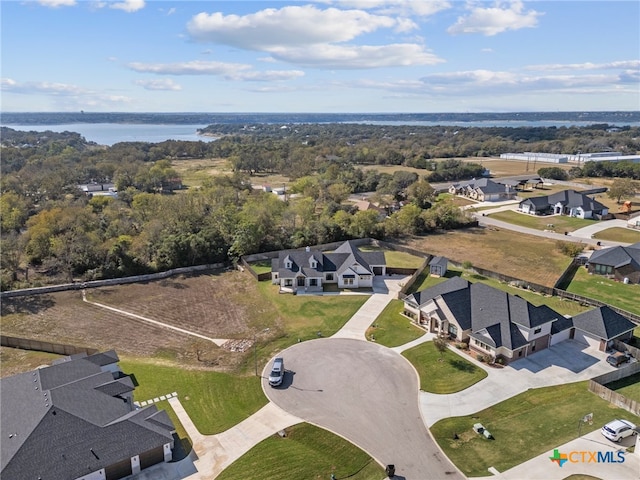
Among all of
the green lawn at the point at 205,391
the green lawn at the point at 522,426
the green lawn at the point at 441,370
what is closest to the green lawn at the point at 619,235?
the green lawn at the point at 522,426

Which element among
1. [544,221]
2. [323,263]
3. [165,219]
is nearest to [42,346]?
[165,219]

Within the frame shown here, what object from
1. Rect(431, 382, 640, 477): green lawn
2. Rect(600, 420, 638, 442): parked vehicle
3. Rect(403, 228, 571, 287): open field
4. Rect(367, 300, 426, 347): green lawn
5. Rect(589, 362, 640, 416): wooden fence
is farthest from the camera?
Rect(403, 228, 571, 287): open field

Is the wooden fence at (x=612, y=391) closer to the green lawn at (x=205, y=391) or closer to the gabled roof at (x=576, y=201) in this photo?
the green lawn at (x=205, y=391)

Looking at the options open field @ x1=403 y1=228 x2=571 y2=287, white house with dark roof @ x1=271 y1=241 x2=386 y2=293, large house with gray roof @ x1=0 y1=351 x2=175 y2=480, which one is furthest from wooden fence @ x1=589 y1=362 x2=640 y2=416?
large house with gray roof @ x1=0 y1=351 x2=175 y2=480

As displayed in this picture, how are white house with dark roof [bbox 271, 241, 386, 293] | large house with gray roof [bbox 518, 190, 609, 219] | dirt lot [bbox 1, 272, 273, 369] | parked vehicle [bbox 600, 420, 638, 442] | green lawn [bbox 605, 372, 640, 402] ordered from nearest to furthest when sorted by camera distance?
parked vehicle [bbox 600, 420, 638, 442] → green lawn [bbox 605, 372, 640, 402] → dirt lot [bbox 1, 272, 273, 369] → white house with dark roof [bbox 271, 241, 386, 293] → large house with gray roof [bbox 518, 190, 609, 219]

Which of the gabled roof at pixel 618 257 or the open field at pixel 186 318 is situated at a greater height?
the gabled roof at pixel 618 257

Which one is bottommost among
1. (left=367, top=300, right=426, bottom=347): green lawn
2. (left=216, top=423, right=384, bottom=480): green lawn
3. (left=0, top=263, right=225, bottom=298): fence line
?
(left=216, top=423, right=384, bottom=480): green lawn

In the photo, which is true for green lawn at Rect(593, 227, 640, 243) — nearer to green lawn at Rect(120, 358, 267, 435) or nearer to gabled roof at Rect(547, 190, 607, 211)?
gabled roof at Rect(547, 190, 607, 211)
